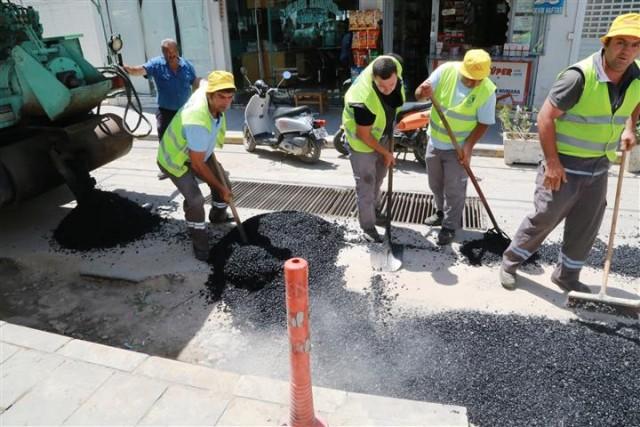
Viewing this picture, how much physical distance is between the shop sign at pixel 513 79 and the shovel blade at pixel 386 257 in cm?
500

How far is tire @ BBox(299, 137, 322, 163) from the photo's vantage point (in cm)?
677

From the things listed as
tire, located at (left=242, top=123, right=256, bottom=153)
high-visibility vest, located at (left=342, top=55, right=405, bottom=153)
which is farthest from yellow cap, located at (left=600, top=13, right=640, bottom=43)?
tire, located at (left=242, top=123, right=256, bottom=153)

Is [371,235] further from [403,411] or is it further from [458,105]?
[403,411]

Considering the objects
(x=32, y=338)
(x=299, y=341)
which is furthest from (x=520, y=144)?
(x=32, y=338)

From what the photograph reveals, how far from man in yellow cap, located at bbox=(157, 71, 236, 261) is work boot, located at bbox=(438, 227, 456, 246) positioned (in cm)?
202

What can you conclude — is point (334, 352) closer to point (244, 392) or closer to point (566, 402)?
point (244, 392)

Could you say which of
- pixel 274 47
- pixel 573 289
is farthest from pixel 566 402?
pixel 274 47

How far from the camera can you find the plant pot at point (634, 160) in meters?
6.06

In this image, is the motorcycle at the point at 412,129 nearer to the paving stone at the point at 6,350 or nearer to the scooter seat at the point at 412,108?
the scooter seat at the point at 412,108

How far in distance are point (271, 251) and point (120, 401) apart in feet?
5.99

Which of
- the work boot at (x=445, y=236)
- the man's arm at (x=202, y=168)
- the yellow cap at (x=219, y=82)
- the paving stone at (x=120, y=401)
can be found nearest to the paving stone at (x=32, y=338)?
the paving stone at (x=120, y=401)

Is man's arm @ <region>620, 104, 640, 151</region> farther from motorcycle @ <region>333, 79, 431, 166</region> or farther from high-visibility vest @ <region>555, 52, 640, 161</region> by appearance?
motorcycle @ <region>333, 79, 431, 166</region>

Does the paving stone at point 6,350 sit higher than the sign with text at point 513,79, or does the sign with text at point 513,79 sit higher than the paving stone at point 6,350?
the sign with text at point 513,79

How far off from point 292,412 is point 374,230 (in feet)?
8.27
